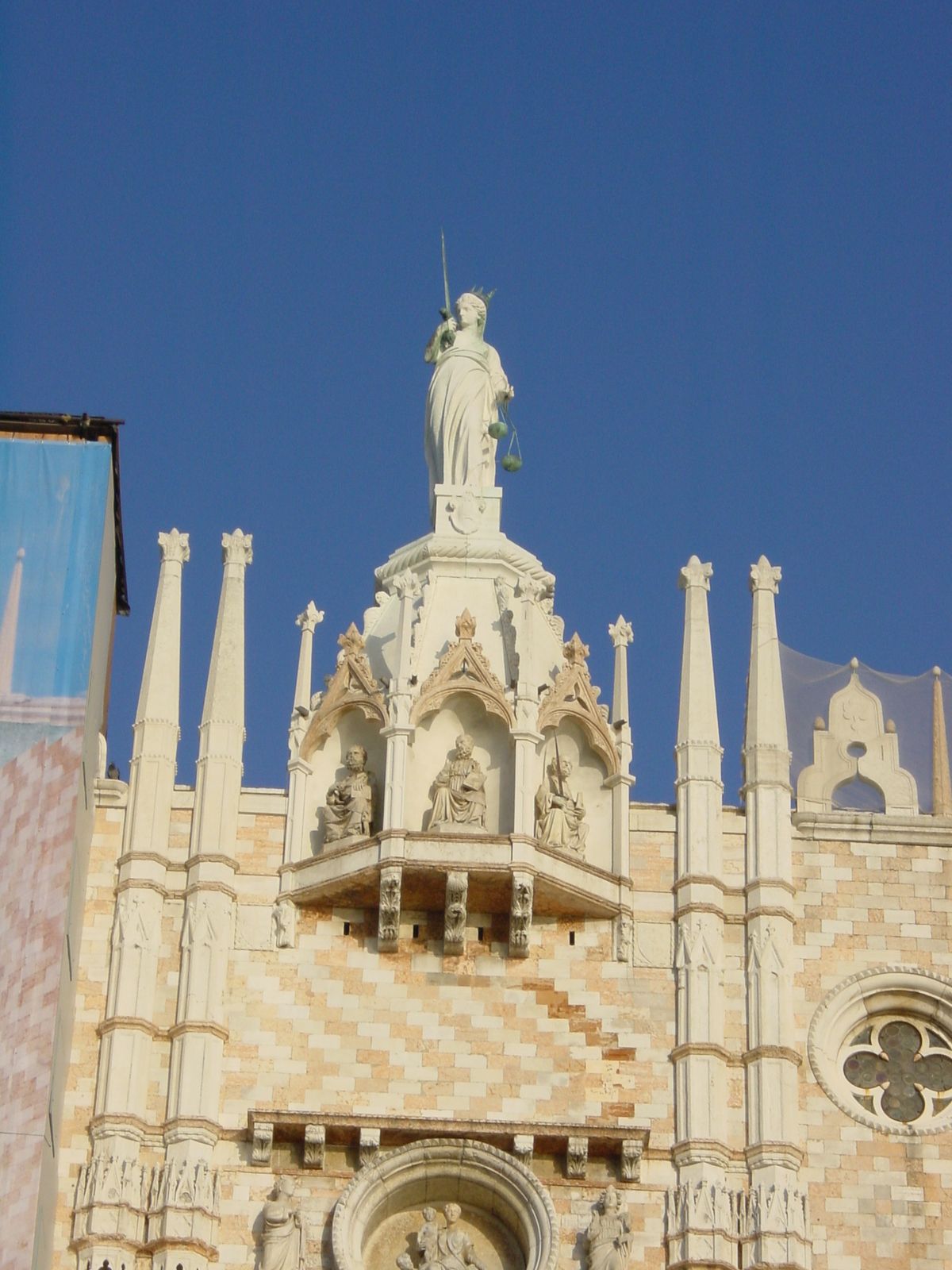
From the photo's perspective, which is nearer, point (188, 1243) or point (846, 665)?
point (188, 1243)

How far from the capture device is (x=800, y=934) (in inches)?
957

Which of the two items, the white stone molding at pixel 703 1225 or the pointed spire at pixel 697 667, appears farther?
the pointed spire at pixel 697 667

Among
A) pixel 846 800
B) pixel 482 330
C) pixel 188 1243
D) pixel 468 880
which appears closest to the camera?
pixel 188 1243

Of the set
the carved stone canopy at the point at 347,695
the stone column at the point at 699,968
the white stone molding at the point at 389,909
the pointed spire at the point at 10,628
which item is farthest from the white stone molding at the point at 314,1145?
the pointed spire at the point at 10,628

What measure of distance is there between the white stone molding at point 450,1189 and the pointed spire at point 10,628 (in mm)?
4575

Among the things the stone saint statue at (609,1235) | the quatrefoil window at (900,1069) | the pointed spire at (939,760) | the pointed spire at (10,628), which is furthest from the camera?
the pointed spire at (939,760)

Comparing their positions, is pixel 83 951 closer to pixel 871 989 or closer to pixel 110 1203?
pixel 110 1203

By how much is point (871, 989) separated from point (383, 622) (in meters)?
5.20

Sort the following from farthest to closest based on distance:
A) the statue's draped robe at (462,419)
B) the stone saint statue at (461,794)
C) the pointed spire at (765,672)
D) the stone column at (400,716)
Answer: the statue's draped robe at (462,419) → the pointed spire at (765,672) → the stone saint statue at (461,794) → the stone column at (400,716)

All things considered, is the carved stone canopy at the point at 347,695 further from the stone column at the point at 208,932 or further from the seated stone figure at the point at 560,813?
the seated stone figure at the point at 560,813

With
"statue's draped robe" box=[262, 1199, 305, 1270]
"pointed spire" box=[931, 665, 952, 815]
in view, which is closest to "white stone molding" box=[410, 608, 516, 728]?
"pointed spire" box=[931, 665, 952, 815]

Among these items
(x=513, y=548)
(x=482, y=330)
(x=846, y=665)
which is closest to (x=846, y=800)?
(x=846, y=665)

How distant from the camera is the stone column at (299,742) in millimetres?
24625

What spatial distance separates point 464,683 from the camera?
2505 cm
